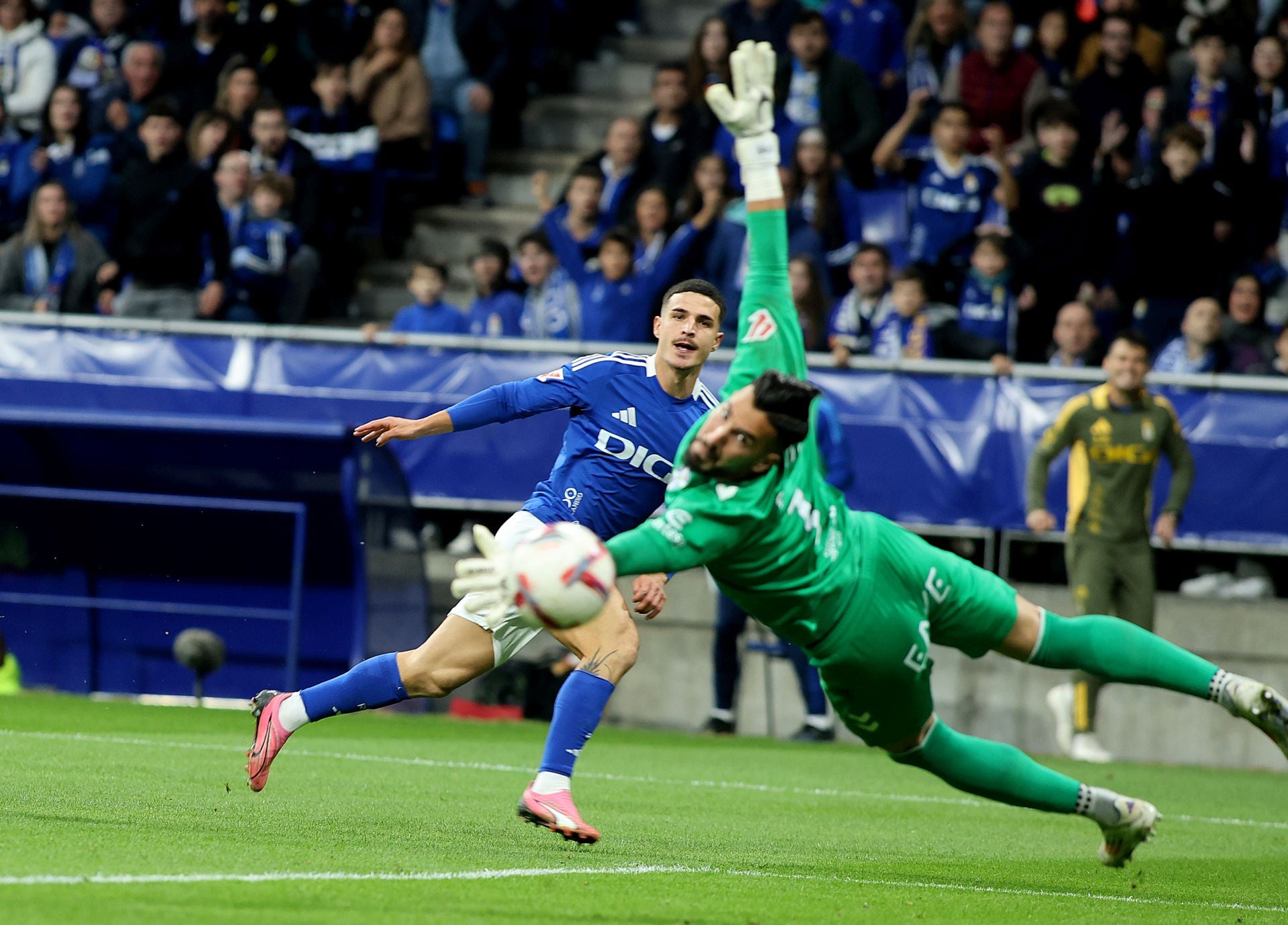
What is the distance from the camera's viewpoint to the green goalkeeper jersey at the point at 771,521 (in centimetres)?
569

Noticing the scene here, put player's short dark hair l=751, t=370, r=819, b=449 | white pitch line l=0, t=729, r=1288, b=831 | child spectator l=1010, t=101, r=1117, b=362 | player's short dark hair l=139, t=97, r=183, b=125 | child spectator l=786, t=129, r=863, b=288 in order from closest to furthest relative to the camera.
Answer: player's short dark hair l=751, t=370, r=819, b=449, white pitch line l=0, t=729, r=1288, b=831, child spectator l=1010, t=101, r=1117, b=362, child spectator l=786, t=129, r=863, b=288, player's short dark hair l=139, t=97, r=183, b=125

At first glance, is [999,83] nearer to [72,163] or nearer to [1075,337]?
[1075,337]

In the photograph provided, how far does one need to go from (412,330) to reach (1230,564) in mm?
6632

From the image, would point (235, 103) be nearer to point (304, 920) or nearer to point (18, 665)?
point (18, 665)

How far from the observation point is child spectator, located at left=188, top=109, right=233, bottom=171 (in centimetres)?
1762

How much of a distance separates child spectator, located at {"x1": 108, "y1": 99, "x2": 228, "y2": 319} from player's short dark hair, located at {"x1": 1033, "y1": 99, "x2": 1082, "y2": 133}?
694 centimetres

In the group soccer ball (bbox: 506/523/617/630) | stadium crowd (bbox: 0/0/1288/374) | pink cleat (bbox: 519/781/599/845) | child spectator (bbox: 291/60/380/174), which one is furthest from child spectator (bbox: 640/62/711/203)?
soccer ball (bbox: 506/523/617/630)

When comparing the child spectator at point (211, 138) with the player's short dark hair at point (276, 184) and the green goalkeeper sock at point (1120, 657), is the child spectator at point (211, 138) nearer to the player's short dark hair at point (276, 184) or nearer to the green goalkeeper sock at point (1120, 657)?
the player's short dark hair at point (276, 184)

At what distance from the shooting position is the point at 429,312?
52.4 feet

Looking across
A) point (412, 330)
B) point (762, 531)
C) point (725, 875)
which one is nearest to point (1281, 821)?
point (725, 875)

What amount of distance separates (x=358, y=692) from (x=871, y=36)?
1174 centimetres

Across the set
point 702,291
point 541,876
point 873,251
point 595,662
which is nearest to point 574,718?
point 595,662

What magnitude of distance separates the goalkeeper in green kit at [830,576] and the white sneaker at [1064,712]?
703 centimetres

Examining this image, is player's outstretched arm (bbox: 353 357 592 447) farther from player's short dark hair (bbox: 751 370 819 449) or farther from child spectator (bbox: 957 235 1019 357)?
child spectator (bbox: 957 235 1019 357)
